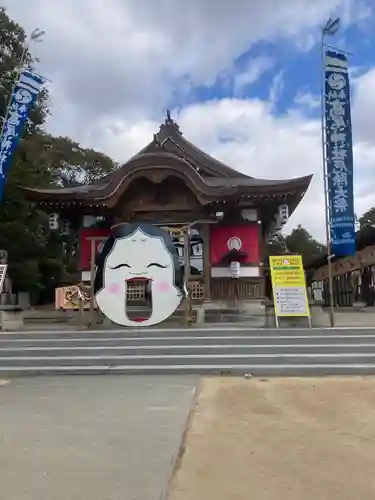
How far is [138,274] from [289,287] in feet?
9.66

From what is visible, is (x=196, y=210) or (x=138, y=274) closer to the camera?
(x=138, y=274)

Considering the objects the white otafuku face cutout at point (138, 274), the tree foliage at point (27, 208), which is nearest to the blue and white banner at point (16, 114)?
the tree foliage at point (27, 208)

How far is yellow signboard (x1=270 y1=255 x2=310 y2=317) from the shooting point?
9.47 meters

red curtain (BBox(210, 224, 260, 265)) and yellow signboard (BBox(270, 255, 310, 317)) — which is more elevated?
red curtain (BBox(210, 224, 260, 265))

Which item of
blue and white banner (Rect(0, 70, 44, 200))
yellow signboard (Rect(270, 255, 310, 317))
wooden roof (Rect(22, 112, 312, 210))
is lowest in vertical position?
yellow signboard (Rect(270, 255, 310, 317))

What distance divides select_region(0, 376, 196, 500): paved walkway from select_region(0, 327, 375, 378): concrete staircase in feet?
3.21

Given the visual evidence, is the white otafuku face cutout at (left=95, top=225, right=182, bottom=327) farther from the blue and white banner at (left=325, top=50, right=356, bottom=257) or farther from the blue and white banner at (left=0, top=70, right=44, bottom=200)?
the blue and white banner at (left=0, top=70, right=44, bottom=200)

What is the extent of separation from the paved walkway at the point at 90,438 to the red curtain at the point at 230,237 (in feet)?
26.0

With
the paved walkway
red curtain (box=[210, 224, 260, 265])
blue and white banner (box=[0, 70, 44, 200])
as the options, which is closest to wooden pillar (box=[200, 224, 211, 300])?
red curtain (box=[210, 224, 260, 265])

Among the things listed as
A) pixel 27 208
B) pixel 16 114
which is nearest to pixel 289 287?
pixel 16 114

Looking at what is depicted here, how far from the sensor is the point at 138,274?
9648 mm

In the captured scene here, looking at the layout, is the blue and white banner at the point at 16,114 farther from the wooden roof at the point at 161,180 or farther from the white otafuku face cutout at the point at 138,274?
the white otafuku face cutout at the point at 138,274

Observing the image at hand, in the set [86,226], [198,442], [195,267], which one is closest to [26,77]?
[86,226]

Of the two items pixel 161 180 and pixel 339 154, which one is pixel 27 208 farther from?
pixel 339 154
